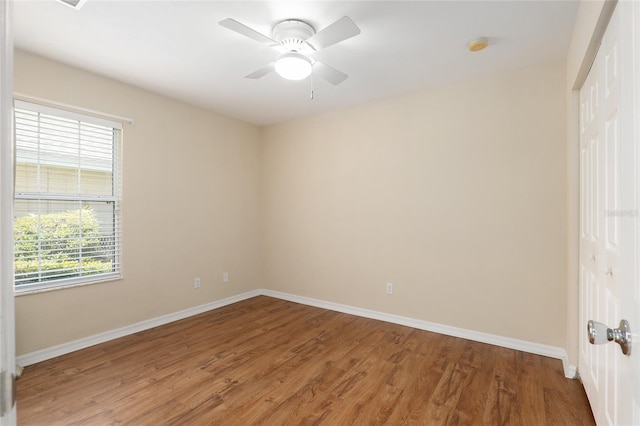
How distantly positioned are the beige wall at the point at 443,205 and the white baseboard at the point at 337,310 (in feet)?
0.22

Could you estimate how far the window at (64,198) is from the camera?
2.59 meters

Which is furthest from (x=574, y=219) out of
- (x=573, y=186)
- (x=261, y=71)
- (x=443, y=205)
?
(x=261, y=71)

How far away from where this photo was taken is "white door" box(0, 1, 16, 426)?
40 centimetres

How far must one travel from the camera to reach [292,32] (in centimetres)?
221

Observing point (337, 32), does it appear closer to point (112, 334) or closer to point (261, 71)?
point (261, 71)

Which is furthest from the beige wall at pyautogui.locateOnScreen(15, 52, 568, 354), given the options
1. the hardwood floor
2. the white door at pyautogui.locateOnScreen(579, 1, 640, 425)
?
the white door at pyautogui.locateOnScreen(579, 1, 640, 425)

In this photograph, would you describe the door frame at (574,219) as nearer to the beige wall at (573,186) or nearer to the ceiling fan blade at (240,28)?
the beige wall at (573,186)

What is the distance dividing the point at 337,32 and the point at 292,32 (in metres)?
0.43

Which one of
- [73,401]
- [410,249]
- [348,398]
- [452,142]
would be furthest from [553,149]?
[73,401]

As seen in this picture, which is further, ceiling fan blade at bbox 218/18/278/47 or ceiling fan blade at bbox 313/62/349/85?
ceiling fan blade at bbox 313/62/349/85

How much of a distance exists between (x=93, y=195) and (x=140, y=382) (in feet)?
6.05

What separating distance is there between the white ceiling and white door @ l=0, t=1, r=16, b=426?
77.0 inches

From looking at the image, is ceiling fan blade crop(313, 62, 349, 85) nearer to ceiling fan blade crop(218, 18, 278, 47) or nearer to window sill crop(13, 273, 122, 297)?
ceiling fan blade crop(218, 18, 278, 47)

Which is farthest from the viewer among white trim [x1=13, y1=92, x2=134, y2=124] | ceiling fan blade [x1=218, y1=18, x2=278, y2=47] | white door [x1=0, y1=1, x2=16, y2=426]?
white trim [x1=13, y1=92, x2=134, y2=124]
